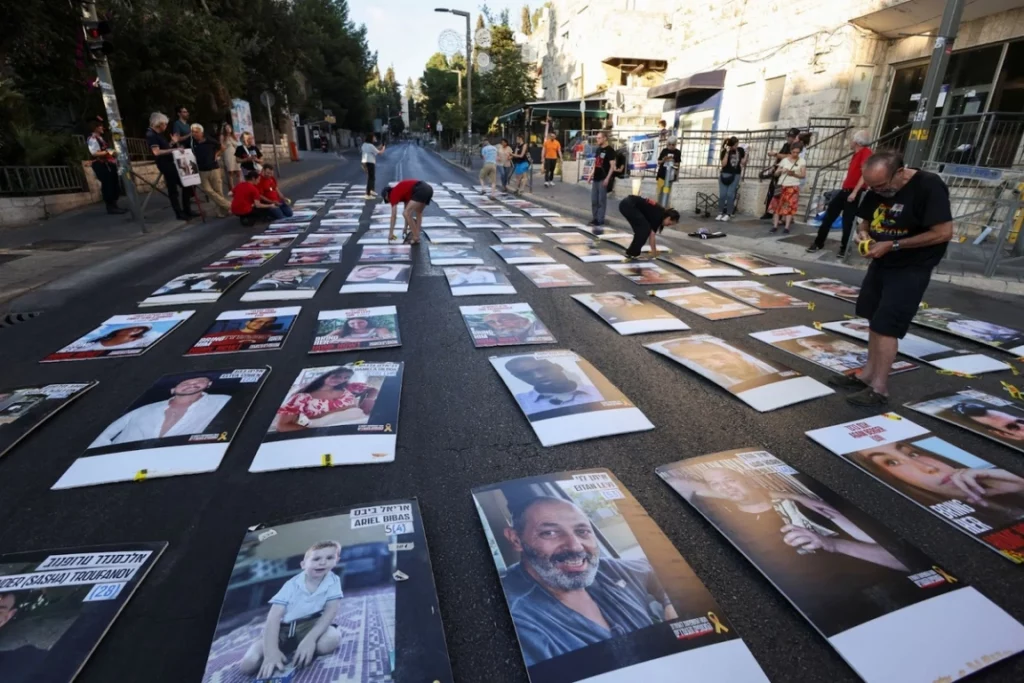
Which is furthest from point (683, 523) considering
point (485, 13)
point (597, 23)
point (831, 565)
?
point (485, 13)

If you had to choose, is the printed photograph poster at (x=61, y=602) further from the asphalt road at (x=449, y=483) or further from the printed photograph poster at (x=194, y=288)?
the printed photograph poster at (x=194, y=288)

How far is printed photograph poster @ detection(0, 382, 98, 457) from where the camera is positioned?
263 centimetres

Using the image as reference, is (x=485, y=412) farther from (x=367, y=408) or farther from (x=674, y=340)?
(x=674, y=340)

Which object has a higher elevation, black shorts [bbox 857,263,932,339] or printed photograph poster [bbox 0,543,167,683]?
black shorts [bbox 857,263,932,339]

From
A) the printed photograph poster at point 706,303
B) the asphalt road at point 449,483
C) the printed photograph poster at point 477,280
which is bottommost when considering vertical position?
the asphalt road at point 449,483

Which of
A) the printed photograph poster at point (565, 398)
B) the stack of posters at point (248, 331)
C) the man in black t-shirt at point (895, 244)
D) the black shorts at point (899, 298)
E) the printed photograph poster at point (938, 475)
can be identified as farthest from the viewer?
the stack of posters at point (248, 331)

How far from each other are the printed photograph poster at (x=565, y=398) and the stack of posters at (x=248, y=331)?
1.84 m

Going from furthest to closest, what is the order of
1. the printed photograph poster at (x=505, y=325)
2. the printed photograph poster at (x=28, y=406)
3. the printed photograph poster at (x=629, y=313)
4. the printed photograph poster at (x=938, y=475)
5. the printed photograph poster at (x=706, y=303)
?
the printed photograph poster at (x=706, y=303) → the printed photograph poster at (x=629, y=313) → the printed photograph poster at (x=505, y=325) → the printed photograph poster at (x=28, y=406) → the printed photograph poster at (x=938, y=475)

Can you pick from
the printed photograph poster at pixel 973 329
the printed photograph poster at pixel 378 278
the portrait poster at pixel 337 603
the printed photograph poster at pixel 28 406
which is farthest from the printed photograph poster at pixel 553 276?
the printed photograph poster at pixel 28 406

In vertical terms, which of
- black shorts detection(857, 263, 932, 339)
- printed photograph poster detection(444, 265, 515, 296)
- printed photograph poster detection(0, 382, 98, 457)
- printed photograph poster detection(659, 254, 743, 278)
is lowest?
printed photograph poster detection(0, 382, 98, 457)

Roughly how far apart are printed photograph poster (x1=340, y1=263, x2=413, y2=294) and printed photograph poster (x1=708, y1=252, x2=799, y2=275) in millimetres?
4475

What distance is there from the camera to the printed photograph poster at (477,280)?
5.25 metres

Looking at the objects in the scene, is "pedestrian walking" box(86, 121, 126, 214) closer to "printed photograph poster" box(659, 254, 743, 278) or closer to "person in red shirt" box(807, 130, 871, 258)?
"printed photograph poster" box(659, 254, 743, 278)

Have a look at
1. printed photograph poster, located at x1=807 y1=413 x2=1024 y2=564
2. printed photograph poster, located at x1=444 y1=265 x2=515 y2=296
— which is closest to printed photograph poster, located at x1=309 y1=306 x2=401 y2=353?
printed photograph poster, located at x1=444 y1=265 x2=515 y2=296
